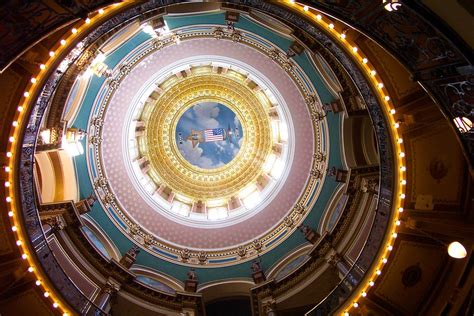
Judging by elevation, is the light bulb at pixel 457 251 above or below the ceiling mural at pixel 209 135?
below

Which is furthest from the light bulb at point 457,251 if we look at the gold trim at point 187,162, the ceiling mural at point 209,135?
the ceiling mural at point 209,135

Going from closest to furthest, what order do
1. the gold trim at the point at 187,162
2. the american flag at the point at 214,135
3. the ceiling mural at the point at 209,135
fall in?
1. the gold trim at the point at 187,162
2. the ceiling mural at the point at 209,135
3. the american flag at the point at 214,135

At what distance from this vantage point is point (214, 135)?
25422 millimetres

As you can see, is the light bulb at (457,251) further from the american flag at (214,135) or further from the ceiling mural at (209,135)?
the american flag at (214,135)

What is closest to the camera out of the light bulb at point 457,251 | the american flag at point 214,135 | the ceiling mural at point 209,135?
the light bulb at point 457,251

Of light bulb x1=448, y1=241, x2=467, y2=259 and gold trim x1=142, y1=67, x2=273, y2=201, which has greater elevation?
gold trim x1=142, y1=67, x2=273, y2=201

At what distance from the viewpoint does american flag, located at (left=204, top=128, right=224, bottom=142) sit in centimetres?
2538

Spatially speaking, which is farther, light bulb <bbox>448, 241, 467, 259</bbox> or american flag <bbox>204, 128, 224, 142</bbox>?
american flag <bbox>204, 128, 224, 142</bbox>

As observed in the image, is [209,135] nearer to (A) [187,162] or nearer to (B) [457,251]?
(A) [187,162]

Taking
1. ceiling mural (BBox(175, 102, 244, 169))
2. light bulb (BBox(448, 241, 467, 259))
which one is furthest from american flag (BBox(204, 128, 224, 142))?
→ light bulb (BBox(448, 241, 467, 259))

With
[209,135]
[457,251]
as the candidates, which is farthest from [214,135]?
[457,251]

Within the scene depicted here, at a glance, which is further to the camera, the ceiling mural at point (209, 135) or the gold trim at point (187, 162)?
the ceiling mural at point (209, 135)

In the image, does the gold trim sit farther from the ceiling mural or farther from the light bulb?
the light bulb

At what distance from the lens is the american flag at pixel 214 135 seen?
83.3 ft
